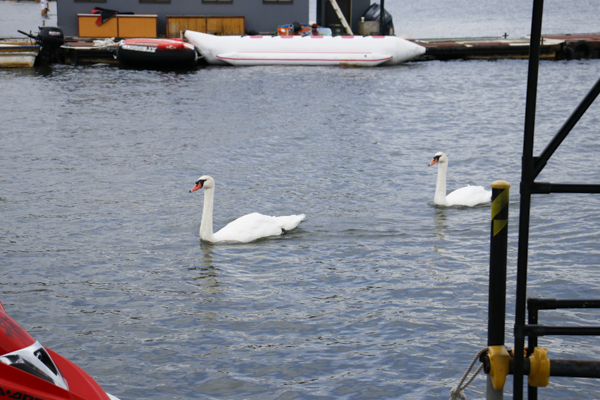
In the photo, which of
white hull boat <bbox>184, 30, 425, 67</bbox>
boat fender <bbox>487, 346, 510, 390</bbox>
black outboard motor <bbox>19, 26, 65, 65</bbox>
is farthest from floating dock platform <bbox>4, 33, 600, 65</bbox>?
boat fender <bbox>487, 346, 510, 390</bbox>

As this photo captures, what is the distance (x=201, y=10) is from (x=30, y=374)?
3777 cm

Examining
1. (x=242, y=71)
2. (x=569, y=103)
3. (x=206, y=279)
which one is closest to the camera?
(x=206, y=279)

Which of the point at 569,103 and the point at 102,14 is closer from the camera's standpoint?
the point at 569,103

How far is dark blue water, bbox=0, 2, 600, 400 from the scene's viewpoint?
22.6ft

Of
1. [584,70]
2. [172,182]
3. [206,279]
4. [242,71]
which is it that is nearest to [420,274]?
[206,279]

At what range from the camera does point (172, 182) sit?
14812mm

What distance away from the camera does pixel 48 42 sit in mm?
35188

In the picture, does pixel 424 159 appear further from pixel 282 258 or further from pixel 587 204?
pixel 282 258

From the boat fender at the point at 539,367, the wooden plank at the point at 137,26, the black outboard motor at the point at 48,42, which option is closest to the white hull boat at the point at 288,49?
the wooden plank at the point at 137,26

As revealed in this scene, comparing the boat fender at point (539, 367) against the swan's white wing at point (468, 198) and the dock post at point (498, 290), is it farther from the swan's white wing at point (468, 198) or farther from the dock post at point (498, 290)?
the swan's white wing at point (468, 198)

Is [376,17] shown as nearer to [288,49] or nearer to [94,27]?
[288,49]

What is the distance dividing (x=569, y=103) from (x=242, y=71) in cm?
1644

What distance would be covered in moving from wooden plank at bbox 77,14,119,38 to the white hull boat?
461 cm

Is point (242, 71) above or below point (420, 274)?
above
